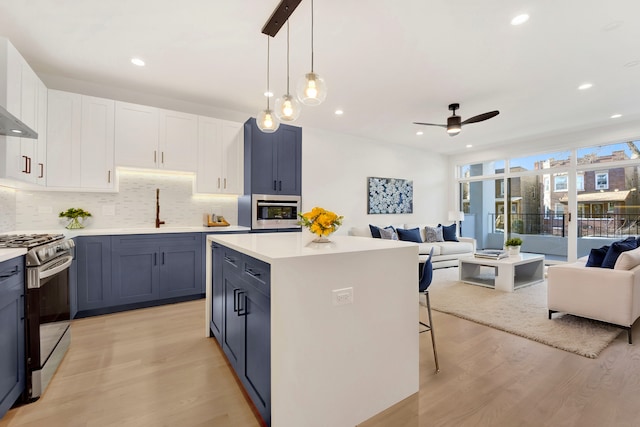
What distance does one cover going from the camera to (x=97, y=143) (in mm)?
3445

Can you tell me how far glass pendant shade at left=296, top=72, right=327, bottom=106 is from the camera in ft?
6.26

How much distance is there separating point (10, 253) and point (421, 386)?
2.56 meters

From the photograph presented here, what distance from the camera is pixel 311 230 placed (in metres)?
1.92

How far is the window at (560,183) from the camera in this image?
19.8ft

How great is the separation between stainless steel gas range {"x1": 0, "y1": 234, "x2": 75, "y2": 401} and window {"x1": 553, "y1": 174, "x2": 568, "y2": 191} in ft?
26.4

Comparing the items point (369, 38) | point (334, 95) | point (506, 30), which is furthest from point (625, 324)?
point (334, 95)

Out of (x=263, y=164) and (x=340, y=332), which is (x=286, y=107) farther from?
(x=263, y=164)

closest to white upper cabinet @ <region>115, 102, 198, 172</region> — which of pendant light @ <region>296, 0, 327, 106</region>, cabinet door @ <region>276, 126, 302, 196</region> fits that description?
cabinet door @ <region>276, 126, 302, 196</region>

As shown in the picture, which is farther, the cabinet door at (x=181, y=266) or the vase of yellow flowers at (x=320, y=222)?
the cabinet door at (x=181, y=266)

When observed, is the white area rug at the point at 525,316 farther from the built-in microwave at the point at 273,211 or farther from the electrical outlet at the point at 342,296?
the built-in microwave at the point at 273,211

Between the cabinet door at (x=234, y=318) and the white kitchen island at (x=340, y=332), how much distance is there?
0.06m

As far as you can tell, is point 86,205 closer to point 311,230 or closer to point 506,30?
point 311,230

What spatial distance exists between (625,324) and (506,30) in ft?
9.18

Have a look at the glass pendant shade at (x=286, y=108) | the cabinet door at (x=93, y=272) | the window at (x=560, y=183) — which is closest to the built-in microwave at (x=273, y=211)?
the cabinet door at (x=93, y=272)
